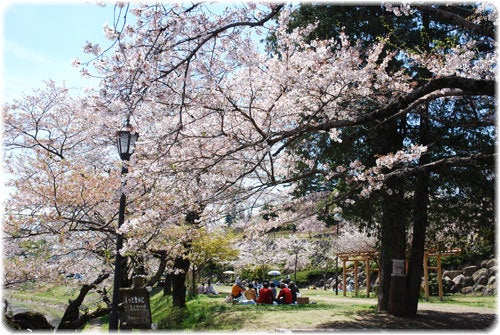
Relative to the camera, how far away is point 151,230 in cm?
780

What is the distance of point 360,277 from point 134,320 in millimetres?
23051

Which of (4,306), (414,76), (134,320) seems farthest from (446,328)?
(4,306)

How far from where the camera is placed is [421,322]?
9.14 meters

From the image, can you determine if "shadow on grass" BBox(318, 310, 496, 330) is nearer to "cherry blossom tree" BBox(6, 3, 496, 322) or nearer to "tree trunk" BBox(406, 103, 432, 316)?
"tree trunk" BBox(406, 103, 432, 316)

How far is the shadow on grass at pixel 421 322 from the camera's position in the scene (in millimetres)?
8484

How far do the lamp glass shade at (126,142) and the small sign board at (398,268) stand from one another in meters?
6.61

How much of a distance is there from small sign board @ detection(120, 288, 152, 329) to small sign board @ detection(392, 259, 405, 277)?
5.94 meters

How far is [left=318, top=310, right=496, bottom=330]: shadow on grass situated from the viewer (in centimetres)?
848

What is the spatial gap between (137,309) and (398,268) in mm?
6181

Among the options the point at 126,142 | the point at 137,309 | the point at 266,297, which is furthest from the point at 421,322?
the point at 126,142

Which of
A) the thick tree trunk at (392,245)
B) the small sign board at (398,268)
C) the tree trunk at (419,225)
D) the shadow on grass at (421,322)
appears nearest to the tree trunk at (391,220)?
the thick tree trunk at (392,245)

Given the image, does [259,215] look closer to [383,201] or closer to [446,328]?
[383,201]

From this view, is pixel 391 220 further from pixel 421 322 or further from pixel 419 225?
pixel 421 322

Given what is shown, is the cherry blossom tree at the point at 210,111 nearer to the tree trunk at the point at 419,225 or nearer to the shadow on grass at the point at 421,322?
the tree trunk at the point at 419,225
